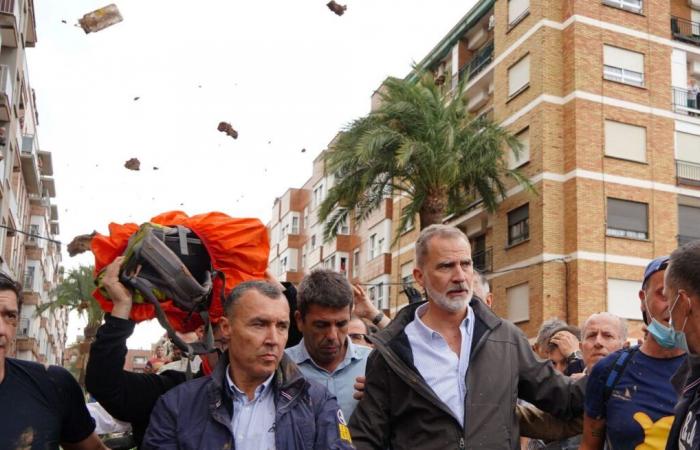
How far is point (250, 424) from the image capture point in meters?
3.53

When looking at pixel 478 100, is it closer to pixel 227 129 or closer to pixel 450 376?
pixel 227 129

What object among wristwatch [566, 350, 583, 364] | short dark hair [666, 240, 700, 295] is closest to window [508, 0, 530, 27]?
wristwatch [566, 350, 583, 364]

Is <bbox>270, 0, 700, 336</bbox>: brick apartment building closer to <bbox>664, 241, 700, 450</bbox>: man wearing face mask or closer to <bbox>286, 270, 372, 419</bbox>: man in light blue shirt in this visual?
<bbox>286, 270, 372, 419</bbox>: man in light blue shirt

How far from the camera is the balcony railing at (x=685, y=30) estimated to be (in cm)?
2945

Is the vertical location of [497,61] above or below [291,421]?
above

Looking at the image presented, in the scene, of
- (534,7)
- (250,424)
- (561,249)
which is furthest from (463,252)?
(534,7)

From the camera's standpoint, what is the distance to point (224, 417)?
11.3 ft

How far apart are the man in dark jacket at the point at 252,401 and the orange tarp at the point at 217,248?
16.7 inches

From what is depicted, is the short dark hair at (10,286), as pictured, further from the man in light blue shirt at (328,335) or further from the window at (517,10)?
the window at (517,10)

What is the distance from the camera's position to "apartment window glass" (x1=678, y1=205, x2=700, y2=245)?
1108 inches

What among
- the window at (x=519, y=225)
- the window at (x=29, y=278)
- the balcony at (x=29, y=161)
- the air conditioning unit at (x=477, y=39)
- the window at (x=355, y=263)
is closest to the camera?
the window at (x=519, y=225)

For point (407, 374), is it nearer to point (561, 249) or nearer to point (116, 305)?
point (116, 305)

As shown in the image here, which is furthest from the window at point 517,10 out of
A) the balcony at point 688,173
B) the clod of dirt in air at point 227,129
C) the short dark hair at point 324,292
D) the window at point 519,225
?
the short dark hair at point 324,292

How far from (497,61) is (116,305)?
92.9ft
